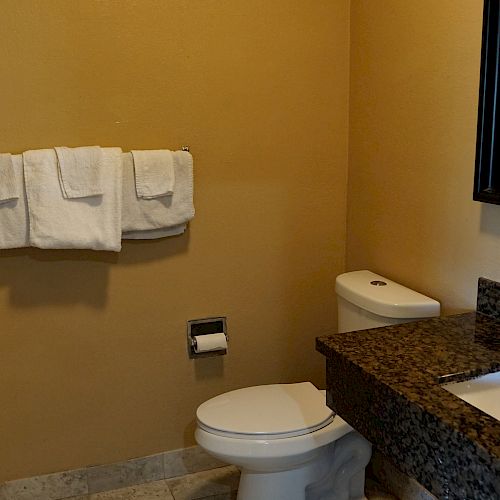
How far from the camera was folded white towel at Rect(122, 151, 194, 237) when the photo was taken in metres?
2.10

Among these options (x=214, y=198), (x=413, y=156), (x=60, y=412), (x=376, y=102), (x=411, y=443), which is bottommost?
(x=60, y=412)

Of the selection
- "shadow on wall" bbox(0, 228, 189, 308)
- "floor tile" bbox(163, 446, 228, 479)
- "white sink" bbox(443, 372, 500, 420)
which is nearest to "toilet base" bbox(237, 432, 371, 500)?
"floor tile" bbox(163, 446, 228, 479)

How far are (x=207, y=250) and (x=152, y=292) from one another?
0.80 feet

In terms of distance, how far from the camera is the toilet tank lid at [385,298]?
1897 mm

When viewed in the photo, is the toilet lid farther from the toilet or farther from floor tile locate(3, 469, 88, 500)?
floor tile locate(3, 469, 88, 500)

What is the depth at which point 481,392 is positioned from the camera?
1.45 meters

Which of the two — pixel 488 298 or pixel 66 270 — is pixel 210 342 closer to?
pixel 66 270

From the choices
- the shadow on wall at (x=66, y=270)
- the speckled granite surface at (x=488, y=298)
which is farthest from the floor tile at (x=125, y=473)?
the speckled granite surface at (x=488, y=298)

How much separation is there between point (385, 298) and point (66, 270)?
1.05 metres

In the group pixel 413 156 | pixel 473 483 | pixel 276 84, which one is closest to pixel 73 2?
pixel 276 84

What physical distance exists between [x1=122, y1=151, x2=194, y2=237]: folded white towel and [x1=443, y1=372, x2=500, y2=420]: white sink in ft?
3.61

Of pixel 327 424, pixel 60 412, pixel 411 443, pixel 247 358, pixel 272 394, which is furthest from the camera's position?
pixel 247 358

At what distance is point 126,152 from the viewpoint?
214cm

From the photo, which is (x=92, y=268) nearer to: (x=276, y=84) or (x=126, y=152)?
(x=126, y=152)
